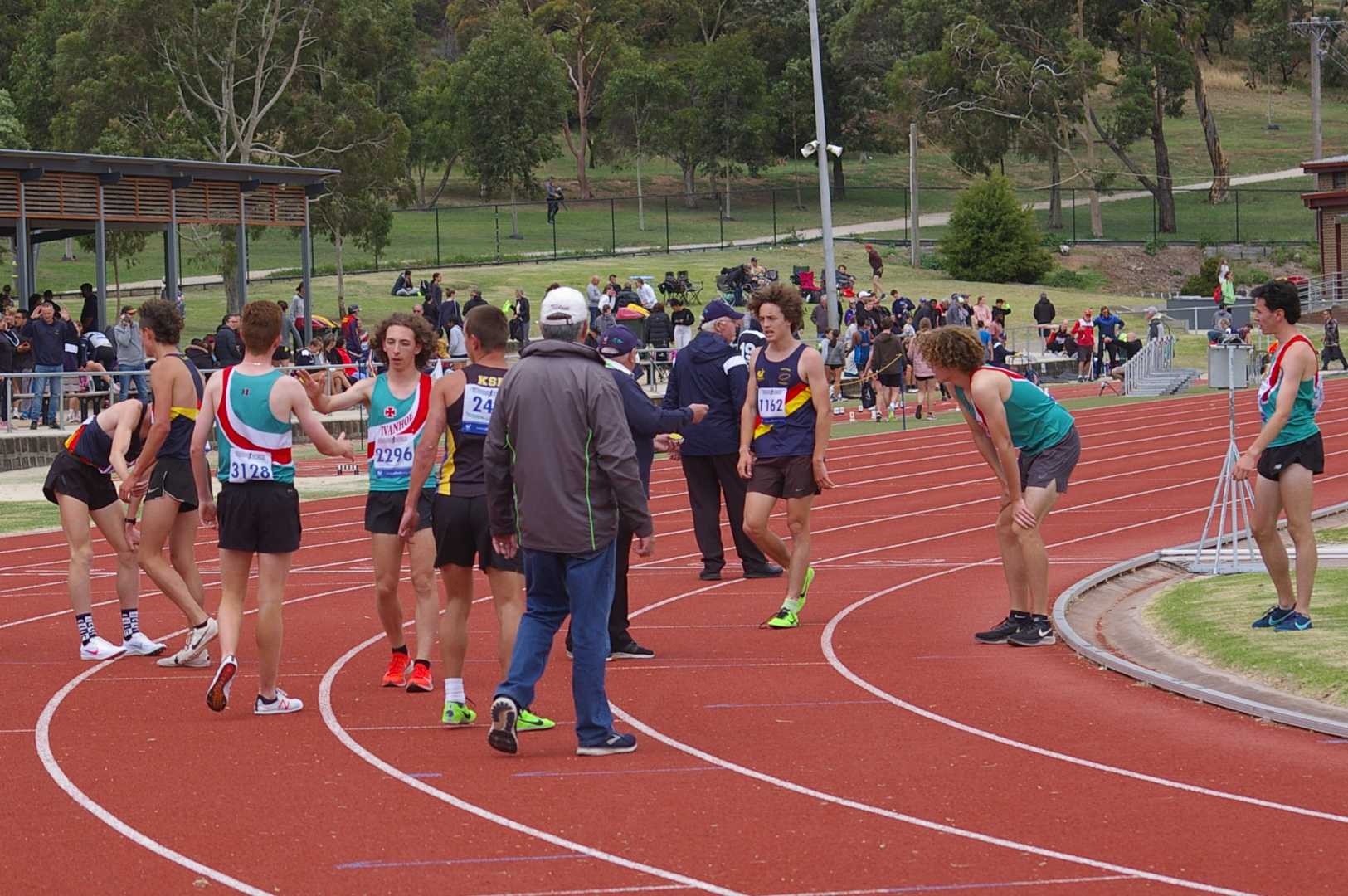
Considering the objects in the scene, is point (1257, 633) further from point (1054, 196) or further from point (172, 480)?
point (1054, 196)

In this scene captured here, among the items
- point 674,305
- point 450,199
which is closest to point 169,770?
point 674,305

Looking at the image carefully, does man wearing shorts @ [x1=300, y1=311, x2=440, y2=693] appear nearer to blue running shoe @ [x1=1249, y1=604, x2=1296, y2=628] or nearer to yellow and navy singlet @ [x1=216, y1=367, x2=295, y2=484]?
yellow and navy singlet @ [x1=216, y1=367, x2=295, y2=484]

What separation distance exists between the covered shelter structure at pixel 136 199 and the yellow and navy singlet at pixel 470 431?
2294 centimetres

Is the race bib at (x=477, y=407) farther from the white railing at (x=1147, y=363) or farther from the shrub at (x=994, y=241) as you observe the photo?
the shrub at (x=994, y=241)

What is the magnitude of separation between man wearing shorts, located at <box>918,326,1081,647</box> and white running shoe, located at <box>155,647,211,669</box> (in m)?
4.27

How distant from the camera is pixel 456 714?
8156 millimetres

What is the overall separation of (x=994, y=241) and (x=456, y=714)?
55.1m

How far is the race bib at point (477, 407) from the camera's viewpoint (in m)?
8.15

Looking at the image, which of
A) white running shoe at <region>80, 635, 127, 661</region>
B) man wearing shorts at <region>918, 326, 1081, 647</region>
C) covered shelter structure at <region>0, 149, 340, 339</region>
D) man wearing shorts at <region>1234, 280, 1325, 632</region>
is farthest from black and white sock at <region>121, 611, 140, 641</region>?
covered shelter structure at <region>0, 149, 340, 339</region>

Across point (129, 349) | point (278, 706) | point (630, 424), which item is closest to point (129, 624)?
point (278, 706)

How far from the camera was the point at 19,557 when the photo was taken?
52.4 ft

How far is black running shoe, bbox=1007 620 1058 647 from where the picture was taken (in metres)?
10.2

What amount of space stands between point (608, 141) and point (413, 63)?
17185mm

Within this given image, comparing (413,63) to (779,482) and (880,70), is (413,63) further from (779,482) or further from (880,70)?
(779,482)
